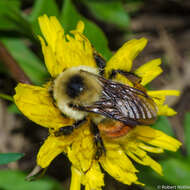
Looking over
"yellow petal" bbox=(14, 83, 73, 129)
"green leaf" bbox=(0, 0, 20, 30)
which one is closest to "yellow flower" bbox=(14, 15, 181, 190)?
"yellow petal" bbox=(14, 83, 73, 129)

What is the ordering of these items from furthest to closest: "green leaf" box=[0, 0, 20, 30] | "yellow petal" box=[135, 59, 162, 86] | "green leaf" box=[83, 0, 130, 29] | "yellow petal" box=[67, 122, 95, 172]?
"green leaf" box=[83, 0, 130, 29] < "green leaf" box=[0, 0, 20, 30] < "yellow petal" box=[135, 59, 162, 86] < "yellow petal" box=[67, 122, 95, 172]

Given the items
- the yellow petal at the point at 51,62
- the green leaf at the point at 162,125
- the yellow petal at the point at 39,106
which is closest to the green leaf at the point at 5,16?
the yellow petal at the point at 51,62

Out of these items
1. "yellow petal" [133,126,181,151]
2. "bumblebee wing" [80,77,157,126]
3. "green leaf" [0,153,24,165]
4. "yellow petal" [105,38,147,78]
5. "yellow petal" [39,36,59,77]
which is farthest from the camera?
"yellow petal" [105,38,147,78]

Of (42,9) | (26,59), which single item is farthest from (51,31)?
(26,59)

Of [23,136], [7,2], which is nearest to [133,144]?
[23,136]

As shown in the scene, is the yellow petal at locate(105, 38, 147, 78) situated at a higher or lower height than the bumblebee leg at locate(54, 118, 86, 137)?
higher

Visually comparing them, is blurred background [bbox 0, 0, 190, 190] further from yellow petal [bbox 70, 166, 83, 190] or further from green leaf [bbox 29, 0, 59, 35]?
yellow petal [bbox 70, 166, 83, 190]

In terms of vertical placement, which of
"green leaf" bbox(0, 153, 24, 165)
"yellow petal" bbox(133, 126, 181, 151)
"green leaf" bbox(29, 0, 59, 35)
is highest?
"green leaf" bbox(29, 0, 59, 35)

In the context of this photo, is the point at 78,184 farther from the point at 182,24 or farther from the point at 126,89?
the point at 182,24
